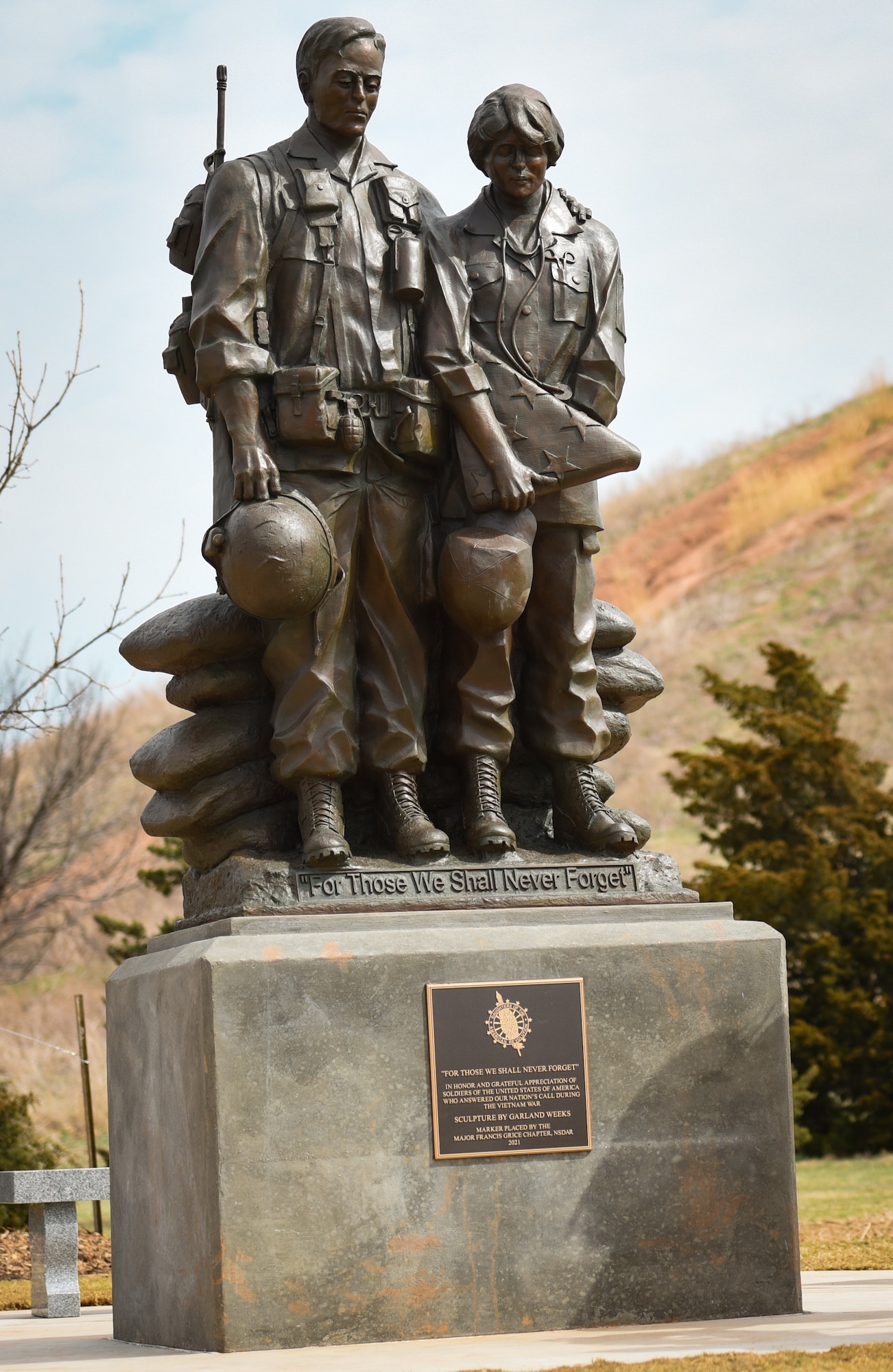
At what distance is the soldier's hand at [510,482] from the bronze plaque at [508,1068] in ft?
4.98

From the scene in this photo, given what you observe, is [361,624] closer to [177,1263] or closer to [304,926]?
[304,926]

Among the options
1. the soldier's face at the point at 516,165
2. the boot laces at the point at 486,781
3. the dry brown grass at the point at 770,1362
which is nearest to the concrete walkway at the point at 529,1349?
the dry brown grass at the point at 770,1362

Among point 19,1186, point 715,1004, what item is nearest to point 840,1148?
point 19,1186

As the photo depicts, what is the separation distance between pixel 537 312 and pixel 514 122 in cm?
61

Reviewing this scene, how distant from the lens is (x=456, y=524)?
235 inches

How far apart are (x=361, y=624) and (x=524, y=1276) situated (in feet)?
6.66

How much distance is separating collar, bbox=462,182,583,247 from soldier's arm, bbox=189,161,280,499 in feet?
2.47

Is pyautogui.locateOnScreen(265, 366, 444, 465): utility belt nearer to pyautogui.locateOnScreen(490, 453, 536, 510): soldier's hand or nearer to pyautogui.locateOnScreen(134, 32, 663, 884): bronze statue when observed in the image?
pyautogui.locateOnScreen(134, 32, 663, 884): bronze statue

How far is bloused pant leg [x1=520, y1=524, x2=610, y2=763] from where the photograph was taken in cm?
600

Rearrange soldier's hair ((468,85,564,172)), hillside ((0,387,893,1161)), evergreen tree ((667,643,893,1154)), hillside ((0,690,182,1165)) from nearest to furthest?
1. soldier's hair ((468,85,564,172))
2. evergreen tree ((667,643,893,1154))
3. hillside ((0,690,182,1165))
4. hillside ((0,387,893,1161))

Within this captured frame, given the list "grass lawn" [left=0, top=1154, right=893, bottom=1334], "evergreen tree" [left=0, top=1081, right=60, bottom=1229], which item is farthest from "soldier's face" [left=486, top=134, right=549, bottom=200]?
"evergreen tree" [left=0, top=1081, right=60, bottom=1229]

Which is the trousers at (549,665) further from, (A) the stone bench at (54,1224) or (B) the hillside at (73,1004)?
(B) the hillside at (73,1004)

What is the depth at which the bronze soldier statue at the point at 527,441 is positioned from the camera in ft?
19.1

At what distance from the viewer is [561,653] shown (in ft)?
19.8
